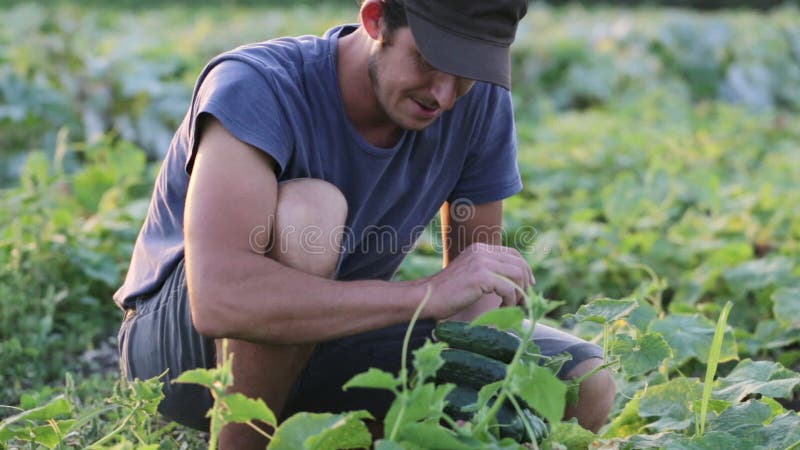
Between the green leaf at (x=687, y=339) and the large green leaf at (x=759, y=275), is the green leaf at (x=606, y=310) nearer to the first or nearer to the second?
the green leaf at (x=687, y=339)

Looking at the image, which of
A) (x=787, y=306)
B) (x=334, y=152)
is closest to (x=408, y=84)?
(x=334, y=152)

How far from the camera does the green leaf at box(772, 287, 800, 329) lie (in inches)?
129

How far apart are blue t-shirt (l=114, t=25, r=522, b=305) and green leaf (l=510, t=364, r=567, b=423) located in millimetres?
721

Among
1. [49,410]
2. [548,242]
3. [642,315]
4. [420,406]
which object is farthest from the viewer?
[548,242]

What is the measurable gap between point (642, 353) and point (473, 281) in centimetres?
38

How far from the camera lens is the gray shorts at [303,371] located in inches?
95.8

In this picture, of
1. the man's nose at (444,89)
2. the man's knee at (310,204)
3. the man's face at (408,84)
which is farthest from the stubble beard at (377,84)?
the man's knee at (310,204)

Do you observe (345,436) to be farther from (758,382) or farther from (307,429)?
(758,382)

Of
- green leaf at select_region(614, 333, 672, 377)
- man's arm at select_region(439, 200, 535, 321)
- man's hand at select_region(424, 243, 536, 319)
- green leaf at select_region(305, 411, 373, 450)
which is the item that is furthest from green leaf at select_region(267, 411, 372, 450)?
man's arm at select_region(439, 200, 535, 321)

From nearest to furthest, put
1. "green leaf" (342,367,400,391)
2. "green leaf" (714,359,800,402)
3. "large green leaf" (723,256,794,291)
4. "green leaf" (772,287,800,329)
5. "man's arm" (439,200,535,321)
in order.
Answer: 1. "green leaf" (342,367,400,391)
2. "green leaf" (714,359,800,402)
3. "man's arm" (439,200,535,321)
4. "green leaf" (772,287,800,329)
5. "large green leaf" (723,256,794,291)

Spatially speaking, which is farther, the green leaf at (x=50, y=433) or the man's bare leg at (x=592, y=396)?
the man's bare leg at (x=592, y=396)

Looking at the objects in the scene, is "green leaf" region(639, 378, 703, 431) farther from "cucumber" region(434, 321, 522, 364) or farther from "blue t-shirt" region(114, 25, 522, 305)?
"blue t-shirt" region(114, 25, 522, 305)

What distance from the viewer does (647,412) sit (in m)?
2.43

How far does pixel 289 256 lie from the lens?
2.20 meters
